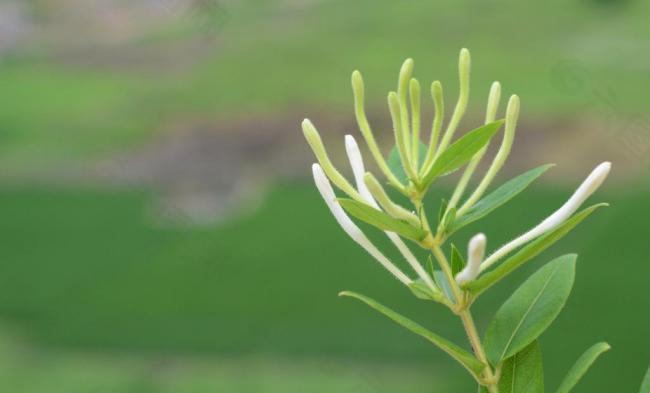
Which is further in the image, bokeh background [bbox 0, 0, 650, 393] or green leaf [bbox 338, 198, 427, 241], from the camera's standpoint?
bokeh background [bbox 0, 0, 650, 393]

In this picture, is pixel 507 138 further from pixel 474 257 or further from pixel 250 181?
pixel 250 181

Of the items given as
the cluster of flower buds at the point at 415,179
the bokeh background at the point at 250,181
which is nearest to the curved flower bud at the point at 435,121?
the cluster of flower buds at the point at 415,179

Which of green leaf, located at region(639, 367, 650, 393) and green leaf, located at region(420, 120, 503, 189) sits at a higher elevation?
green leaf, located at region(420, 120, 503, 189)

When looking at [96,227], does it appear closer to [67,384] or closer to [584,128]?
[67,384]

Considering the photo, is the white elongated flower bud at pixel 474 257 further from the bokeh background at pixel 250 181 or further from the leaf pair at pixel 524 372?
the bokeh background at pixel 250 181

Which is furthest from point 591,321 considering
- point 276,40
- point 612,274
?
point 276,40

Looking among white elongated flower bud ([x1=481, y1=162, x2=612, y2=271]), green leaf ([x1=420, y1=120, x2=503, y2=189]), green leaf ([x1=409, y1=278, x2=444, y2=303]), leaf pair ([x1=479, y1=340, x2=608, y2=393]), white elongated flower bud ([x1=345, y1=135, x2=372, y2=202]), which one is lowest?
leaf pair ([x1=479, y1=340, x2=608, y2=393])

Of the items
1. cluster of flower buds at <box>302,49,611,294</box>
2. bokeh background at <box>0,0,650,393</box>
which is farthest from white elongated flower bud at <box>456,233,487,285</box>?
bokeh background at <box>0,0,650,393</box>

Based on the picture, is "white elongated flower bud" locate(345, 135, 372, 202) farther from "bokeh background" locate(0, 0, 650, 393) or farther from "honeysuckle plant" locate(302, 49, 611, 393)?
"bokeh background" locate(0, 0, 650, 393)

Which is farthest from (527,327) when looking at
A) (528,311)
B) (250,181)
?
(250,181)
